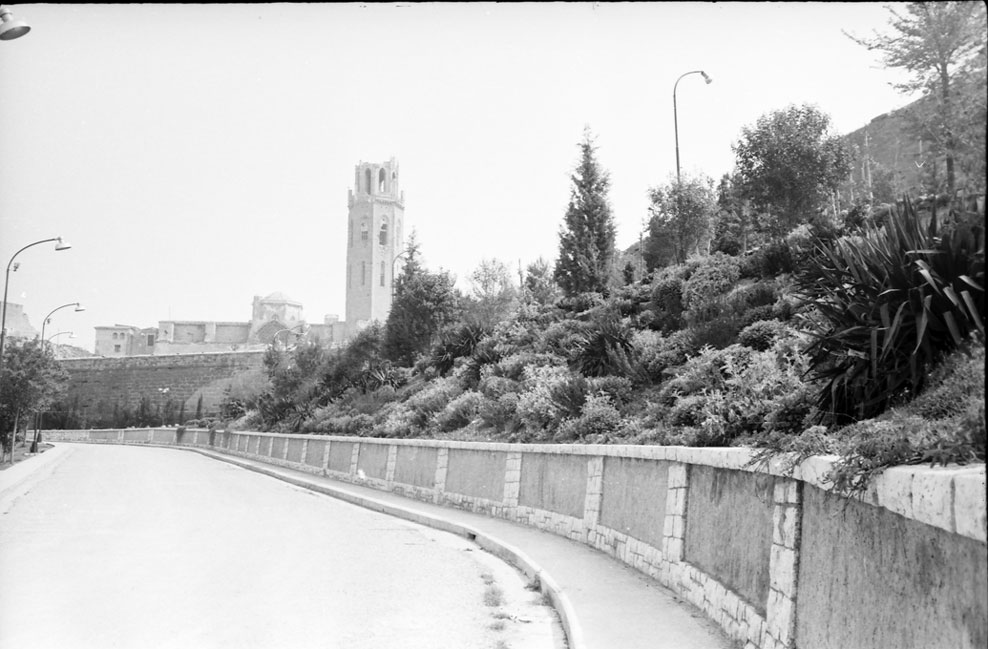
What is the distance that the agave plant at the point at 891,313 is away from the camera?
6918 millimetres

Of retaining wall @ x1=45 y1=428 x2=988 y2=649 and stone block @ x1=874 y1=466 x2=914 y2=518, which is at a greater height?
stone block @ x1=874 y1=466 x2=914 y2=518

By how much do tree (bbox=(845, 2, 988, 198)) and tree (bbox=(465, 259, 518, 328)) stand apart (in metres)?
33.3

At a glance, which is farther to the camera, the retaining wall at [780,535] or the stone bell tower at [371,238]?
the stone bell tower at [371,238]

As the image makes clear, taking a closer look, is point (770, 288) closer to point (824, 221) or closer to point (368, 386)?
point (824, 221)

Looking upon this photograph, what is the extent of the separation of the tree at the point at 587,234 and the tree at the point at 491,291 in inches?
236

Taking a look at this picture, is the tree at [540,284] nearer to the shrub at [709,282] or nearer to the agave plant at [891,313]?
the shrub at [709,282]

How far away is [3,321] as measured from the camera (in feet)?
96.6

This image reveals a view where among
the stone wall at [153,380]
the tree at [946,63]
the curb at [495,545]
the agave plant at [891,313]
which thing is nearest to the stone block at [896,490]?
the tree at [946,63]

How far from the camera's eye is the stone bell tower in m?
142

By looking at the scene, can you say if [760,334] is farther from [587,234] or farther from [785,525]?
[587,234]

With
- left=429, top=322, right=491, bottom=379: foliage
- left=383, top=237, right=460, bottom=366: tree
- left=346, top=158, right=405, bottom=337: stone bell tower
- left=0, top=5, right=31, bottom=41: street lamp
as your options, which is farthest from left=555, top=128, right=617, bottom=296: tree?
left=346, top=158, right=405, bottom=337: stone bell tower

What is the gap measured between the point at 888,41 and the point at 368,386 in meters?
30.5

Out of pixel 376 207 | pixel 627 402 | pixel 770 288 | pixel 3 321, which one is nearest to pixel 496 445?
pixel 627 402

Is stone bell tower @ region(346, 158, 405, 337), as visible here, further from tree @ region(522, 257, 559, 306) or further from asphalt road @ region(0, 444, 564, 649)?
asphalt road @ region(0, 444, 564, 649)
